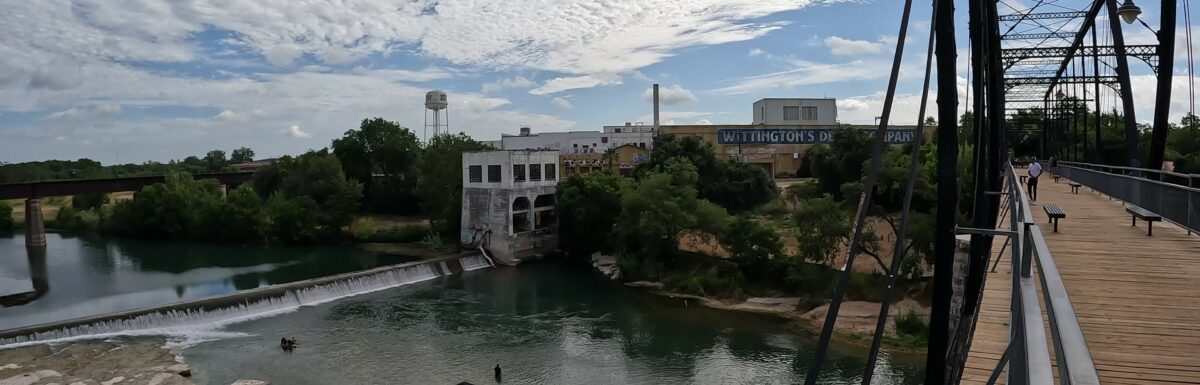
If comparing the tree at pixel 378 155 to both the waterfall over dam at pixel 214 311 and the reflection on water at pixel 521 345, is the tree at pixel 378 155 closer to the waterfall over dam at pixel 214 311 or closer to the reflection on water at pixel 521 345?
the waterfall over dam at pixel 214 311

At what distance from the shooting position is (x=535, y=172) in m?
44.6

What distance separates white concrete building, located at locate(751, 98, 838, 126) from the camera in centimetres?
8000

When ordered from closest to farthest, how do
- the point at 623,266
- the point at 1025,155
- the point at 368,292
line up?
1. the point at 368,292
2. the point at 623,266
3. the point at 1025,155

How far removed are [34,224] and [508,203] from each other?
33.7 metres

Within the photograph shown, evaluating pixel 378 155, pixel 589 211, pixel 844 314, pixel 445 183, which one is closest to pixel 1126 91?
pixel 844 314

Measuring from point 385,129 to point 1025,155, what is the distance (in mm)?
60769

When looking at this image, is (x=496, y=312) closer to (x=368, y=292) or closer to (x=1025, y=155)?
(x=368, y=292)

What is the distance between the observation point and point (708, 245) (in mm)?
37125

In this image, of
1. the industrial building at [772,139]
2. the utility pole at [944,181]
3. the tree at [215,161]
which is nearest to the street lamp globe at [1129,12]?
the utility pole at [944,181]

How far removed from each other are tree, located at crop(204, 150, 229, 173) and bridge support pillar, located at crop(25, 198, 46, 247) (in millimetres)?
53061

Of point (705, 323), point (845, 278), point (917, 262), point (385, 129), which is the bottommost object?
point (705, 323)

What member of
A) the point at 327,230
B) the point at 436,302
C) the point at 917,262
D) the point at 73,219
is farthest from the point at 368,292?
the point at 73,219

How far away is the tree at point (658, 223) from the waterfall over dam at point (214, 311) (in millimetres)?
10951

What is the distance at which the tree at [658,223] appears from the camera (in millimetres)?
34938
